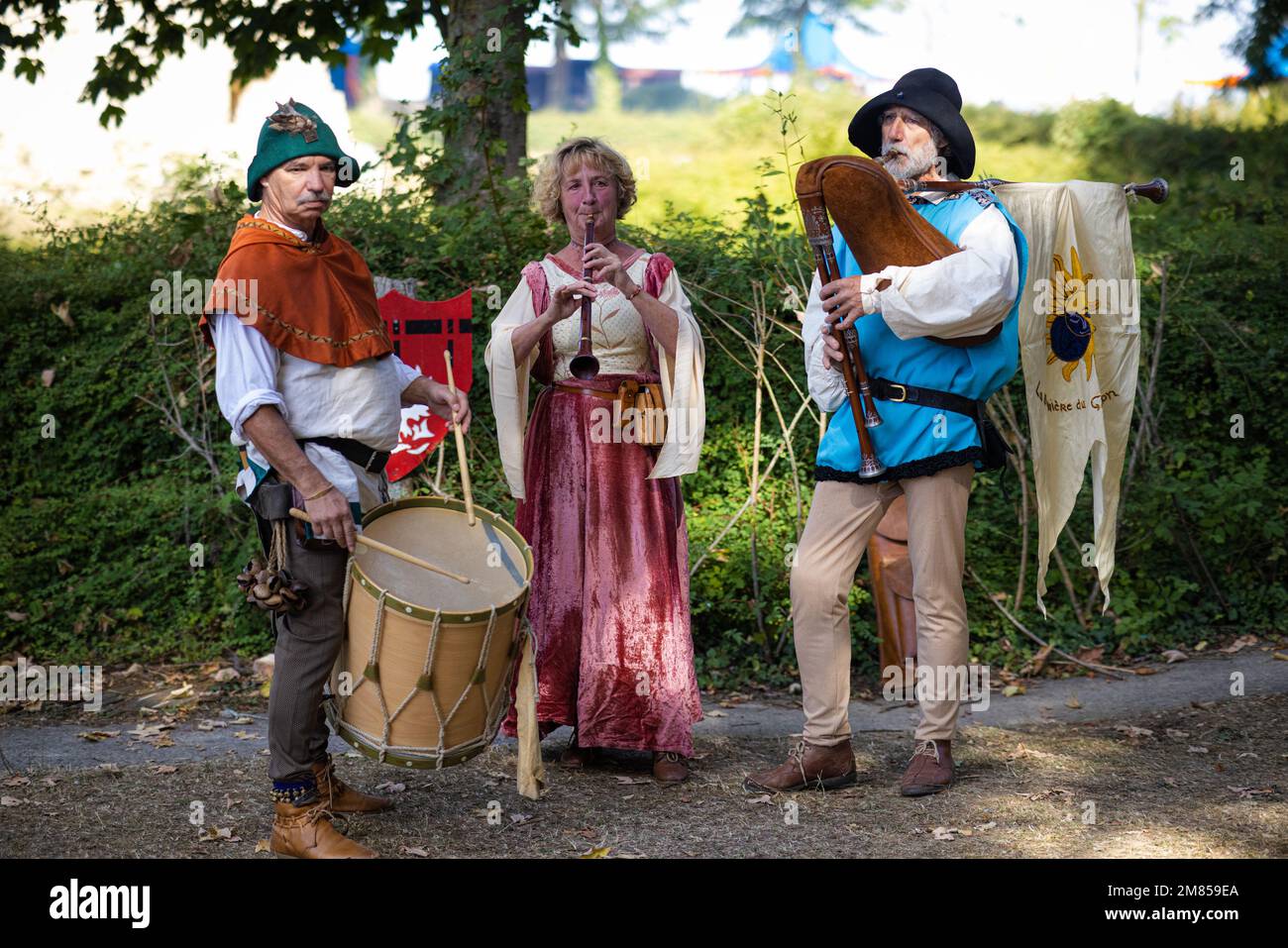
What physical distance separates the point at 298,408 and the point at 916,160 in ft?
6.80

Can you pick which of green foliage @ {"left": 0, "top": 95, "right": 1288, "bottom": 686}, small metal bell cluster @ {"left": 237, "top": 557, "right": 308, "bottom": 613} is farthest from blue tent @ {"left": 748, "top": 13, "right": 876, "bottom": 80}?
small metal bell cluster @ {"left": 237, "top": 557, "right": 308, "bottom": 613}

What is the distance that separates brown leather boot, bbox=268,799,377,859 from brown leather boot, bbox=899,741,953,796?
5.66ft

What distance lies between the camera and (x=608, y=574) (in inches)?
176

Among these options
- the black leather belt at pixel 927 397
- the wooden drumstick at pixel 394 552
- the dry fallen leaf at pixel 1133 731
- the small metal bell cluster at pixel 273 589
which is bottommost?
the dry fallen leaf at pixel 1133 731

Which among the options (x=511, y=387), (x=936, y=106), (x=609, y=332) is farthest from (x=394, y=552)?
(x=936, y=106)

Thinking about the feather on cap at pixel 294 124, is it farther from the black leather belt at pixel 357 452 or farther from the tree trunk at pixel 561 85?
the tree trunk at pixel 561 85

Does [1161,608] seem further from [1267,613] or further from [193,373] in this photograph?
[193,373]

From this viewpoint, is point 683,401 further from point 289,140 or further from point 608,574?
point 289,140

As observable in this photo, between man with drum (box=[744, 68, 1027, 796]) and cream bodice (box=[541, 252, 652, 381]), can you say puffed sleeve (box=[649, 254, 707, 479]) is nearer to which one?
cream bodice (box=[541, 252, 652, 381])

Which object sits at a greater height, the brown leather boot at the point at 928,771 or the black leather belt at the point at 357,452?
the black leather belt at the point at 357,452

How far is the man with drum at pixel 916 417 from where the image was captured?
3.91m

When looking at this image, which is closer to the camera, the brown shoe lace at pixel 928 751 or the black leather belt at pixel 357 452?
the black leather belt at pixel 357 452

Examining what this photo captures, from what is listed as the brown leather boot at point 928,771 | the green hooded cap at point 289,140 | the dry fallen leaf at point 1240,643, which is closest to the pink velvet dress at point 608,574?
the brown leather boot at point 928,771
